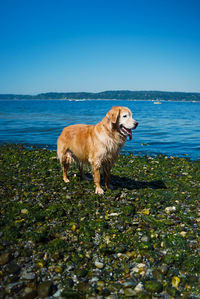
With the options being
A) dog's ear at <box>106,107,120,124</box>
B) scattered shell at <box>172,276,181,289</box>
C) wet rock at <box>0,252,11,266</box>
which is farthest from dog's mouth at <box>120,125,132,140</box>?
wet rock at <box>0,252,11,266</box>

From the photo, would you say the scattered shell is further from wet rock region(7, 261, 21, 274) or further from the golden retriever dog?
the golden retriever dog

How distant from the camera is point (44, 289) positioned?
313cm

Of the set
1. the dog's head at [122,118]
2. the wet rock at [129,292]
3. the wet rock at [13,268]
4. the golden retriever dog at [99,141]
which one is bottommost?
the wet rock at [129,292]

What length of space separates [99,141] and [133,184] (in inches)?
91.1

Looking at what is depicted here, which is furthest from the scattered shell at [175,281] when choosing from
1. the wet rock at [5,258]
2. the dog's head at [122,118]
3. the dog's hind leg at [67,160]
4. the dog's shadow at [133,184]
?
the dog's hind leg at [67,160]

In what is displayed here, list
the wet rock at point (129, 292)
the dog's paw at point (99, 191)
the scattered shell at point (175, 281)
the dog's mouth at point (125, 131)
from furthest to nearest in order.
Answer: the dog's paw at point (99, 191)
the dog's mouth at point (125, 131)
the scattered shell at point (175, 281)
the wet rock at point (129, 292)

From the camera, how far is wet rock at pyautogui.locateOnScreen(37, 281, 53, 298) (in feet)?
10.1

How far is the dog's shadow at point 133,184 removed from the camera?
7.63m

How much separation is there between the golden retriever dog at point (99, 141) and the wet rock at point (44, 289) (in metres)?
3.58

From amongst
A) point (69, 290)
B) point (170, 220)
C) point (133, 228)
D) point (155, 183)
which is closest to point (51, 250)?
point (69, 290)

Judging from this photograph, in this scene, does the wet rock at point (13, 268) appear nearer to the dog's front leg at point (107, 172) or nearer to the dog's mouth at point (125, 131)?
the dog's front leg at point (107, 172)

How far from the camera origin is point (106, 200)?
6211 millimetres

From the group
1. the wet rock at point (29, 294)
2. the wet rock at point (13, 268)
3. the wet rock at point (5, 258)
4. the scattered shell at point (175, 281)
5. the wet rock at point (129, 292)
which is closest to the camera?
the wet rock at point (29, 294)

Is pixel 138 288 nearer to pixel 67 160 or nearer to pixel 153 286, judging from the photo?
pixel 153 286
